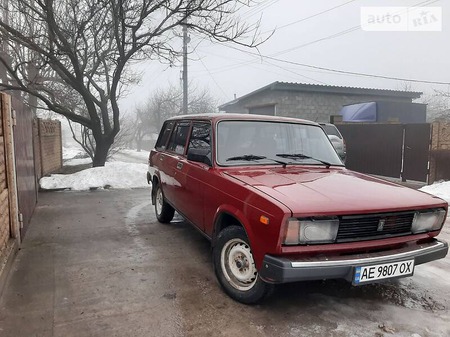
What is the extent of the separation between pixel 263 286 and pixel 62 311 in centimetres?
179

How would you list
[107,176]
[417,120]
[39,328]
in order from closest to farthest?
[39,328]
[107,176]
[417,120]

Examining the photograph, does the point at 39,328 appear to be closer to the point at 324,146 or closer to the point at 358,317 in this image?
the point at 358,317

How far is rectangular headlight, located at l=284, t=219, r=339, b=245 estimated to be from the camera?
269 centimetres

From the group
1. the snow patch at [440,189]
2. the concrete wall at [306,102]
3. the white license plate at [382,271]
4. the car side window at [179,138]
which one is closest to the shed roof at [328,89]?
the concrete wall at [306,102]

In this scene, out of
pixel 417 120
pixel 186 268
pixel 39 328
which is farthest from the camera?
pixel 417 120

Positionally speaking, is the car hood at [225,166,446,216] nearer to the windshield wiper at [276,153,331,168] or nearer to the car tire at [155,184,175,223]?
the windshield wiper at [276,153,331,168]

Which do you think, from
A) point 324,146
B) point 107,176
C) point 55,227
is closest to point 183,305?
point 324,146

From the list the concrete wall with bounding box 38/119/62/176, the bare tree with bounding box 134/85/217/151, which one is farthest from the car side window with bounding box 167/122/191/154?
the bare tree with bounding box 134/85/217/151

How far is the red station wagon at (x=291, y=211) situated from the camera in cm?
273

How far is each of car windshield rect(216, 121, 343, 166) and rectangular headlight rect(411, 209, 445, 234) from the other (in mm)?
1253

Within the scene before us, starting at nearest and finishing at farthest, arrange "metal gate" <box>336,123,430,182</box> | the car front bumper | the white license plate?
1. the car front bumper
2. the white license plate
3. "metal gate" <box>336,123,430,182</box>

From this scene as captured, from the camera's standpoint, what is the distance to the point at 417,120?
18.2m

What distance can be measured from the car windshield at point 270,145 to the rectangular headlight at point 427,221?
1.25 metres

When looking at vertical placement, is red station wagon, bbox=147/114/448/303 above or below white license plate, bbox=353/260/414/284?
above
